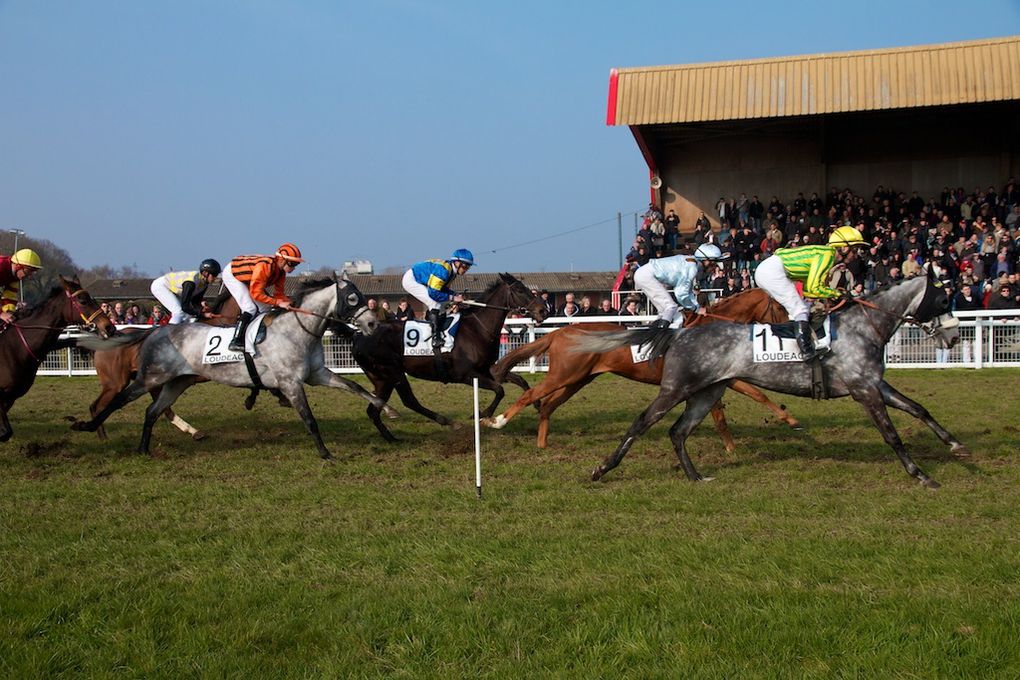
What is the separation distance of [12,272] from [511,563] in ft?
21.9

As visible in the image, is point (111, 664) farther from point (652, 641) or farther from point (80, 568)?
point (652, 641)

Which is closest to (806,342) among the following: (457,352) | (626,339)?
(626,339)

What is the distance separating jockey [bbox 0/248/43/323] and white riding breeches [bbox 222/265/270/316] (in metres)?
1.78

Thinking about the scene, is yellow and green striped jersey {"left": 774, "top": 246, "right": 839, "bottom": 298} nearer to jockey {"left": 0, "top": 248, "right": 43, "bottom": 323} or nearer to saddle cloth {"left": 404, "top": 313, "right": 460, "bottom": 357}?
saddle cloth {"left": 404, "top": 313, "right": 460, "bottom": 357}

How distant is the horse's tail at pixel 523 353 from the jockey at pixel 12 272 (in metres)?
4.65

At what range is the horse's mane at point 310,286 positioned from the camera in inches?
351

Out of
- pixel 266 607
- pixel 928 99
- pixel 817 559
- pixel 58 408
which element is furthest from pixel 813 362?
pixel 928 99

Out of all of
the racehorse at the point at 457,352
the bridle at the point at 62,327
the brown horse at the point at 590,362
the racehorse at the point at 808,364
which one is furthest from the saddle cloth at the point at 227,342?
the racehorse at the point at 808,364

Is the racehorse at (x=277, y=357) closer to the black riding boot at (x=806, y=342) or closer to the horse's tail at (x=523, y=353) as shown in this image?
the horse's tail at (x=523, y=353)

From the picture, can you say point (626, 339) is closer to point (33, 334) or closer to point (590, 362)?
point (590, 362)

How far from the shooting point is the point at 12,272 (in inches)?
353

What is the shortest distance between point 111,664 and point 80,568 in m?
1.44

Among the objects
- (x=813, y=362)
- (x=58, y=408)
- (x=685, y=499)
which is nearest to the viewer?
(x=685, y=499)

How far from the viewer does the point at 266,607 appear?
13.7 ft
